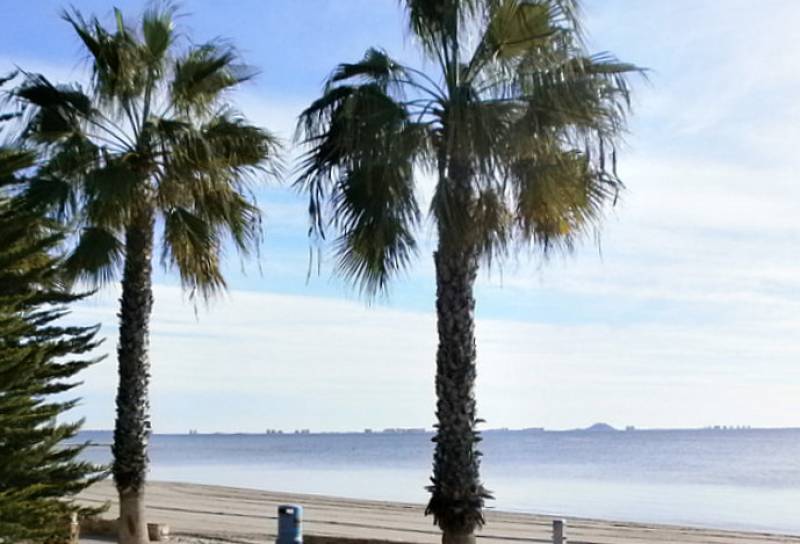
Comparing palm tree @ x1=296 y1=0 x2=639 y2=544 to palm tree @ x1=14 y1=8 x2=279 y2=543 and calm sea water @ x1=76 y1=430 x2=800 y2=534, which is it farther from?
calm sea water @ x1=76 y1=430 x2=800 y2=534

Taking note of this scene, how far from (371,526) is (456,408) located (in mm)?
13663

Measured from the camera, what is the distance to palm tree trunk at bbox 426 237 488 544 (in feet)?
35.8

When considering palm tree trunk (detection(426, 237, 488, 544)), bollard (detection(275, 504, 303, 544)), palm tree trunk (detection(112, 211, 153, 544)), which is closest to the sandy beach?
palm tree trunk (detection(112, 211, 153, 544))

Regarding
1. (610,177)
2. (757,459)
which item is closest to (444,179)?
(610,177)

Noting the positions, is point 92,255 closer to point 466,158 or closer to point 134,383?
point 134,383

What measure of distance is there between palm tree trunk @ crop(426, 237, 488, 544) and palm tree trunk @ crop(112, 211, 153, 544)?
175 inches

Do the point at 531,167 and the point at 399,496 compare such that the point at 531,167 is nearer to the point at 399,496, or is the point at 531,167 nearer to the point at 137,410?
the point at 137,410

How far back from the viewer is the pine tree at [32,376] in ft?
36.4

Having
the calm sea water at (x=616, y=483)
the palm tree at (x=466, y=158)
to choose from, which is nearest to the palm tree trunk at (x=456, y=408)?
the palm tree at (x=466, y=158)

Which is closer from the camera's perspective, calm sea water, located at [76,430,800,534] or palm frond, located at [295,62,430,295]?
palm frond, located at [295,62,430,295]

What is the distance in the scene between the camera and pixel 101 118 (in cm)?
1380

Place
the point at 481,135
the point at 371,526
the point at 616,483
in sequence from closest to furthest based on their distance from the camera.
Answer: the point at 481,135 → the point at 371,526 → the point at 616,483

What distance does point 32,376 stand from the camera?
481 inches

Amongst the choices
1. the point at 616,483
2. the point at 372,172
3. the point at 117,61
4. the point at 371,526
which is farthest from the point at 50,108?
the point at 616,483
